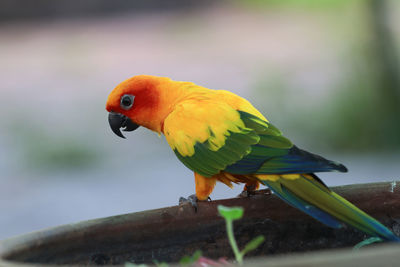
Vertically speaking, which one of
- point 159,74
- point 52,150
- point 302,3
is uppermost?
point 302,3

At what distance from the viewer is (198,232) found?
1.12 m

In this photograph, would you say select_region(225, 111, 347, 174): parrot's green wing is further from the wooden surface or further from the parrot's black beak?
the parrot's black beak

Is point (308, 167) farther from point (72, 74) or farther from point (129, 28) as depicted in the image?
point (129, 28)

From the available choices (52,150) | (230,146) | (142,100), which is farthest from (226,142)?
(52,150)

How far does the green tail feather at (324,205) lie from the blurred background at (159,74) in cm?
310

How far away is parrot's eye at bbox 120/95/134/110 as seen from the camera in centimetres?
169

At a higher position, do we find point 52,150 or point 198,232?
point 198,232

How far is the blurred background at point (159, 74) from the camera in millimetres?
4574

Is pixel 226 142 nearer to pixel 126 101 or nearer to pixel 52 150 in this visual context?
pixel 126 101

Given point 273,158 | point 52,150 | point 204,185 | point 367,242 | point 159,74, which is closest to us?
point 367,242

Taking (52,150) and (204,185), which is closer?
(204,185)

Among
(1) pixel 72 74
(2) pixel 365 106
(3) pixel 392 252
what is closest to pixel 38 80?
(1) pixel 72 74

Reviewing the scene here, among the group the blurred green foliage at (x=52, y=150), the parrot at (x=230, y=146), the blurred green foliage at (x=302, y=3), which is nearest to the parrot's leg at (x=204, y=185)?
→ the parrot at (x=230, y=146)

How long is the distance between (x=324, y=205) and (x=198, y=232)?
0.23 metres
